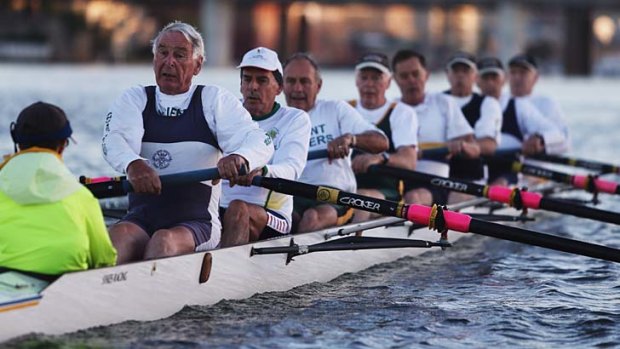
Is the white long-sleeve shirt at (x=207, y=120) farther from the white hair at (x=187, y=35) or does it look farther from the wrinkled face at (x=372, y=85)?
the wrinkled face at (x=372, y=85)

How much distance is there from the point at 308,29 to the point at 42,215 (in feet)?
359

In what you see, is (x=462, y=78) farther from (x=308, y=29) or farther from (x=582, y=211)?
(x=308, y=29)

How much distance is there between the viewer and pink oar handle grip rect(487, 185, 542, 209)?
36.0 ft

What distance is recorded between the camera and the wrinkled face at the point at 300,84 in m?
10.4

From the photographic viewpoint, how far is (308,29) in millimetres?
115250

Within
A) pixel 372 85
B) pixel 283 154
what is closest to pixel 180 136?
pixel 283 154

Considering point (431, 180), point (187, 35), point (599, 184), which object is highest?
point (187, 35)

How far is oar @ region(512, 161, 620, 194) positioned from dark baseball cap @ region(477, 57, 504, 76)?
5.76 feet

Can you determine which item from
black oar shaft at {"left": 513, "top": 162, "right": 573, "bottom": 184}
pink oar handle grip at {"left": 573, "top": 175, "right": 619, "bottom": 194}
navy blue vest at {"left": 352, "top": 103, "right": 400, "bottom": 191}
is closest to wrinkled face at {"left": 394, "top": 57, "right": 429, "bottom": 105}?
navy blue vest at {"left": 352, "top": 103, "right": 400, "bottom": 191}

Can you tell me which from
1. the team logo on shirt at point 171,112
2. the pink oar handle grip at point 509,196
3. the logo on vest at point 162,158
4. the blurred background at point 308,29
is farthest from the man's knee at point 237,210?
the blurred background at point 308,29

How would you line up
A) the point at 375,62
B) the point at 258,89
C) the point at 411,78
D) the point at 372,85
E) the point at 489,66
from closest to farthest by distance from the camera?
the point at 258,89 → the point at 375,62 → the point at 372,85 → the point at 411,78 → the point at 489,66

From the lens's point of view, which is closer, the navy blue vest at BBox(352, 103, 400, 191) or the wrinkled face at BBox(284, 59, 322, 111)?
the wrinkled face at BBox(284, 59, 322, 111)

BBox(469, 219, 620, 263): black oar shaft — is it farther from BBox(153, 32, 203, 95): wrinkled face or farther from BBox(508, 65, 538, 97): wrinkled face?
BBox(508, 65, 538, 97): wrinkled face

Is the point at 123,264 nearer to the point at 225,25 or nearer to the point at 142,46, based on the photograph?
the point at 225,25
